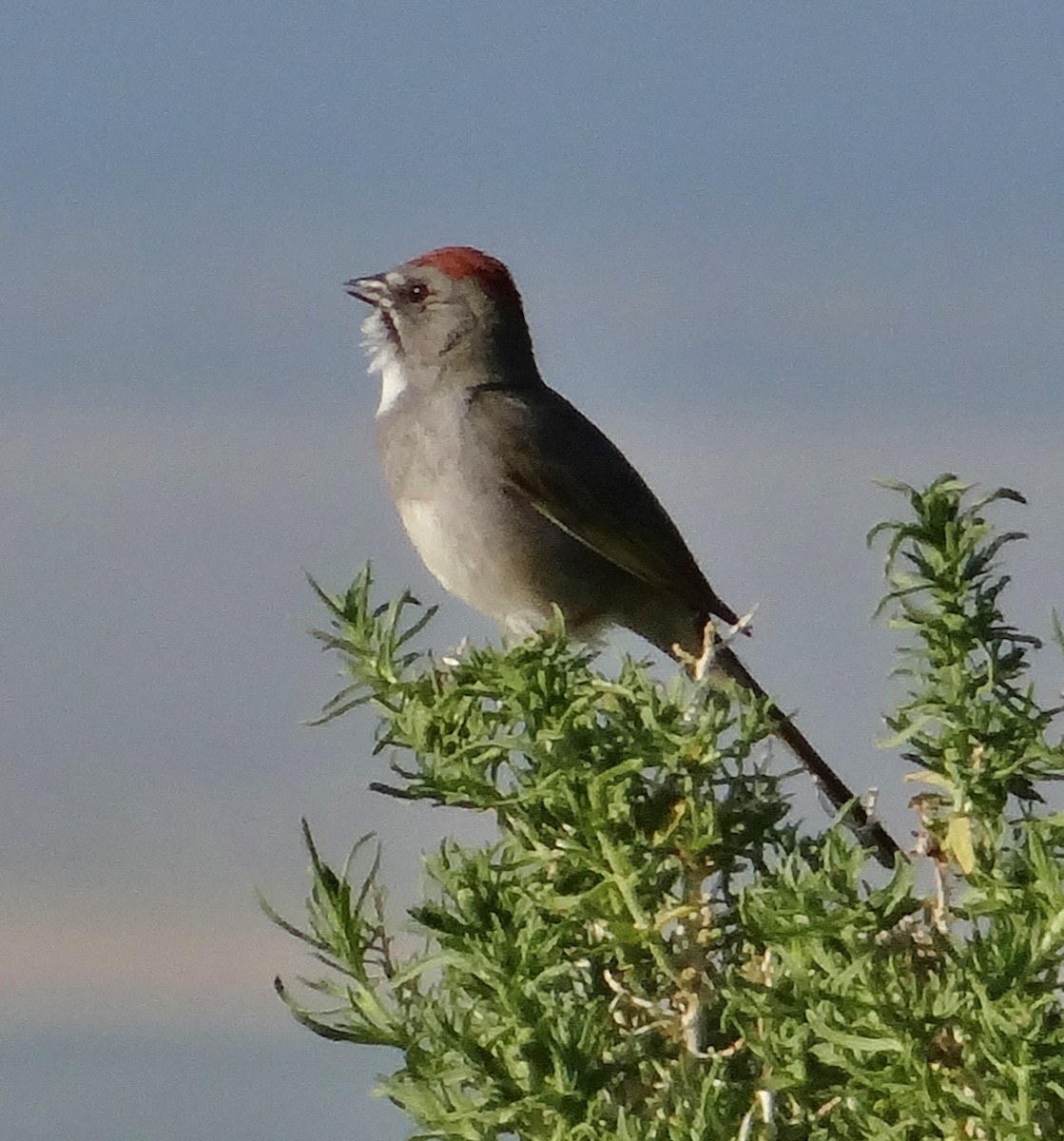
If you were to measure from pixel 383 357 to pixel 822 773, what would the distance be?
5.15 feet

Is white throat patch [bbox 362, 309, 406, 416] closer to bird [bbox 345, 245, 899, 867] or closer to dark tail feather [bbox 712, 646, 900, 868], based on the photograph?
bird [bbox 345, 245, 899, 867]

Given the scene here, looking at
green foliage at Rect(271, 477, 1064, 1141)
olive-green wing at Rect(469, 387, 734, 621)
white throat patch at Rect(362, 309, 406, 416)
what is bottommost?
green foliage at Rect(271, 477, 1064, 1141)

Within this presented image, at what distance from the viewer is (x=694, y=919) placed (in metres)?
1.57

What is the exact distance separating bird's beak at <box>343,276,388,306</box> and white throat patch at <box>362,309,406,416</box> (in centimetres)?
4

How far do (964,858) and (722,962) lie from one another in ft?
0.74

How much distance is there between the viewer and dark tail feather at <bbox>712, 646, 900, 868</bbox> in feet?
5.32

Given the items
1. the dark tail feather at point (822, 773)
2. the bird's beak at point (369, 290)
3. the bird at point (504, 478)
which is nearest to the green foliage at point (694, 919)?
the dark tail feather at point (822, 773)

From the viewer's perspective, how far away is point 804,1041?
1477 millimetres

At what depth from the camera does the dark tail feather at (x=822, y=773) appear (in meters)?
1.62

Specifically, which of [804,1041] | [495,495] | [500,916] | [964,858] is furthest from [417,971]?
[495,495]

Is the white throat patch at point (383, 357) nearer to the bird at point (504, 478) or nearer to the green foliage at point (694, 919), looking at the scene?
the bird at point (504, 478)

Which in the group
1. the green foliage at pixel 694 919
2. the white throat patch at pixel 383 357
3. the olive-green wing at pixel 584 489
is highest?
the white throat patch at pixel 383 357

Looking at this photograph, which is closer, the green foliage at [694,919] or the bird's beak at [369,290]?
the green foliage at [694,919]

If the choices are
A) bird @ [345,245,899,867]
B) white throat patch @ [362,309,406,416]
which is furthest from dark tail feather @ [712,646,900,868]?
white throat patch @ [362,309,406,416]
